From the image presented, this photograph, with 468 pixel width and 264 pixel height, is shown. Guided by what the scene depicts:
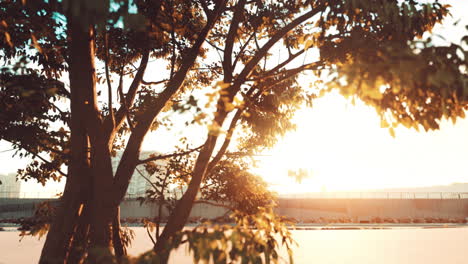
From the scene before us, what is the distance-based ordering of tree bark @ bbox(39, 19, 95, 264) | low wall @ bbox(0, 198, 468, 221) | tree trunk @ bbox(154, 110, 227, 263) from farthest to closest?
low wall @ bbox(0, 198, 468, 221), tree trunk @ bbox(154, 110, 227, 263), tree bark @ bbox(39, 19, 95, 264)

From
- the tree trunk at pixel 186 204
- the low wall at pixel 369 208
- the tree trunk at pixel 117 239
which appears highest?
the tree trunk at pixel 186 204

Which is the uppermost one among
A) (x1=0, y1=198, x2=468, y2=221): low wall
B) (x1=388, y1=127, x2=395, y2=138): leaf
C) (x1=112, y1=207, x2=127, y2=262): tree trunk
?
(x1=388, y1=127, x2=395, y2=138): leaf

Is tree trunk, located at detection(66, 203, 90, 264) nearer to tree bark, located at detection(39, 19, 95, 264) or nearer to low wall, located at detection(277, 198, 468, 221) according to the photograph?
tree bark, located at detection(39, 19, 95, 264)

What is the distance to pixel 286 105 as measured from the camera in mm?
5801

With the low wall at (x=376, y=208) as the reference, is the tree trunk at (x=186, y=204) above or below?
above

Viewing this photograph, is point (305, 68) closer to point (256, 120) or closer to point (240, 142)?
point (256, 120)

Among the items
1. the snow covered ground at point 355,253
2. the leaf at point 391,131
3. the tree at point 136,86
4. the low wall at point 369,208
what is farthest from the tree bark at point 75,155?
the low wall at point 369,208

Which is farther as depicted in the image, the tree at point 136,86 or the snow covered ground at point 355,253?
the snow covered ground at point 355,253

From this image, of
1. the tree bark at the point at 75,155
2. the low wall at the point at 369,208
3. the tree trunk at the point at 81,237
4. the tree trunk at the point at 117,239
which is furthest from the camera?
the low wall at the point at 369,208

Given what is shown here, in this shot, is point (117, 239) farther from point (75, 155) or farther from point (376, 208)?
point (376, 208)

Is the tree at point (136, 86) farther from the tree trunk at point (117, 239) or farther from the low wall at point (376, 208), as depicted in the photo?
the low wall at point (376, 208)

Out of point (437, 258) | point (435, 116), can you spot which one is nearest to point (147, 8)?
point (435, 116)

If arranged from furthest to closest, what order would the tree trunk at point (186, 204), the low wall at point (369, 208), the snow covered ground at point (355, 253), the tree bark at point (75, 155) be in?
the low wall at point (369, 208)
the snow covered ground at point (355, 253)
the tree trunk at point (186, 204)
the tree bark at point (75, 155)

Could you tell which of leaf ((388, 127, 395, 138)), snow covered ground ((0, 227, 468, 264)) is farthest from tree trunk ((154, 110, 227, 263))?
snow covered ground ((0, 227, 468, 264))
